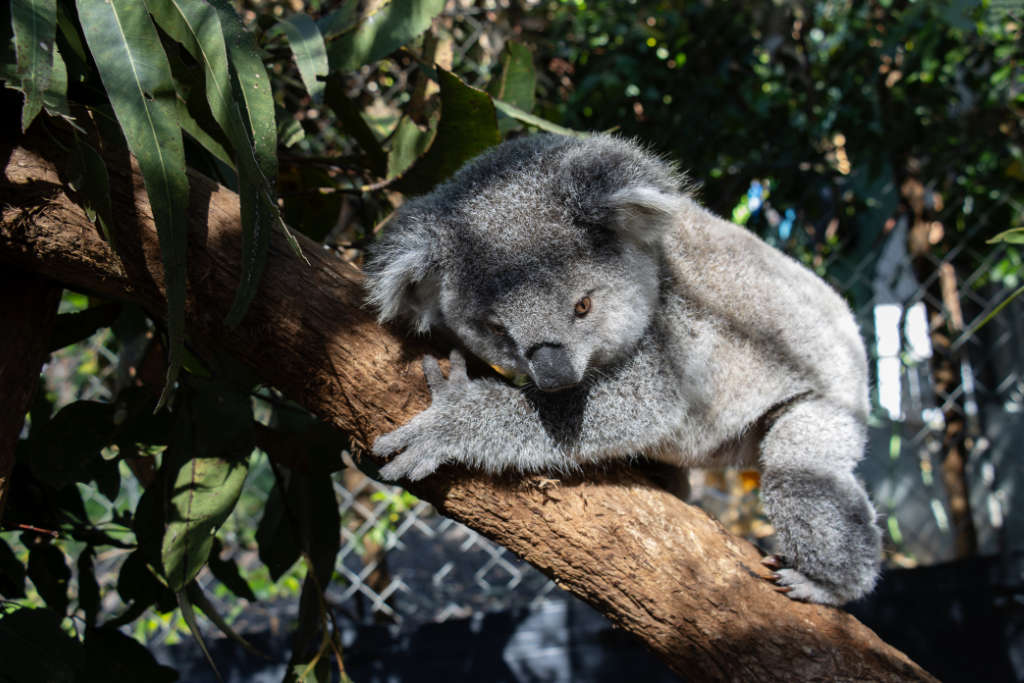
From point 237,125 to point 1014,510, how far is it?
349 centimetres

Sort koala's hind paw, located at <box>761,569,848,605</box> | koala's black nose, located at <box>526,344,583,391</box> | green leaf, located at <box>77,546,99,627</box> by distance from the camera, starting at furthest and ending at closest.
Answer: green leaf, located at <box>77,546,99,627</box>
koala's hind paw, located at <box>761,569,848,605</box>
koala's black nose, located at <box>526,344,583,391</box>

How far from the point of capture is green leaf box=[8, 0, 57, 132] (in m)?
0.88

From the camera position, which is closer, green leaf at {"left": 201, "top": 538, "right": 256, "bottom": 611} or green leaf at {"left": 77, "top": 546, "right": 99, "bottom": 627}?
green leaf at {"left": 77, "top": 546, "right": 99, "bottom": 627}

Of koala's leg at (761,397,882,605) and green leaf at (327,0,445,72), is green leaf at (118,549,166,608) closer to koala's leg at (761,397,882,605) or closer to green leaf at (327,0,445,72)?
green leaf at (327,0,445,72)

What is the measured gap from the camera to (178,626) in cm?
307

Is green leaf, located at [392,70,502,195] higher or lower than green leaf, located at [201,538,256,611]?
higher

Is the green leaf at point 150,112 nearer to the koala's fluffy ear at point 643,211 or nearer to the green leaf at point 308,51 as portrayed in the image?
the green leaf at point 308,51

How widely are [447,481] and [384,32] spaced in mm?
1157

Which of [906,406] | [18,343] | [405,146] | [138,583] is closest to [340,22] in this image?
[405,146]

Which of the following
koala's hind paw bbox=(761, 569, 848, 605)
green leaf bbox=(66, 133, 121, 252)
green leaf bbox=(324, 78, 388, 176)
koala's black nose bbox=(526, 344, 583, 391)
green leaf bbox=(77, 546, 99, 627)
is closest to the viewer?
green leaf bbox=(66, 133, 121, 252)

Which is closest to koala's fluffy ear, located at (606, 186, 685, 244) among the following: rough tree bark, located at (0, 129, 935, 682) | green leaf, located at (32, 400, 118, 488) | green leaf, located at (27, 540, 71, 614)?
rough tree bark, located at (0, 129, 935, 682)

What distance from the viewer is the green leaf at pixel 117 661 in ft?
4.35

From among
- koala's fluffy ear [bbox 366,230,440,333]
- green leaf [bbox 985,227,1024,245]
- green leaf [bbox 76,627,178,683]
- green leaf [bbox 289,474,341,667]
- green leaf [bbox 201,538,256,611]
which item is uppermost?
green leaf [bbox 985,227,1024,245]

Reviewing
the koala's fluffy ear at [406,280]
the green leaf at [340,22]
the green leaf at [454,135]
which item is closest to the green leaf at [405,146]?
the green leaf at [454,135]
